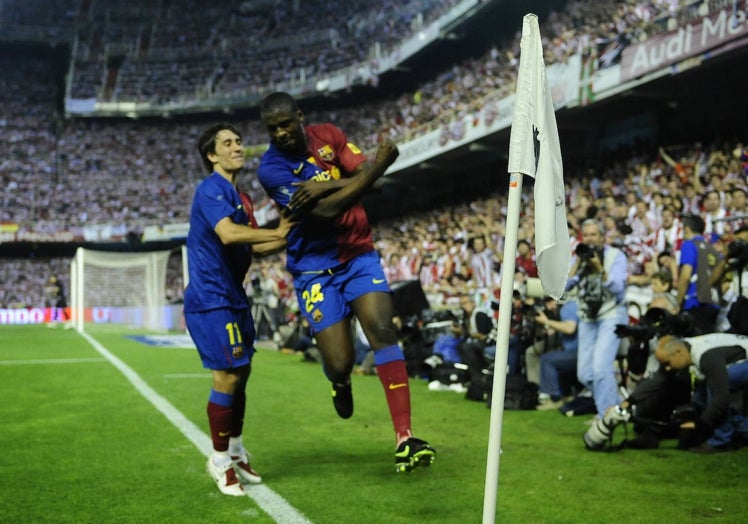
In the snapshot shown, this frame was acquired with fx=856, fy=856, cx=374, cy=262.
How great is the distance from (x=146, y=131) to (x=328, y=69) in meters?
13.1

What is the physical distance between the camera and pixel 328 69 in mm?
43062

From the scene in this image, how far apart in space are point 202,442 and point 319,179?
7.99ft

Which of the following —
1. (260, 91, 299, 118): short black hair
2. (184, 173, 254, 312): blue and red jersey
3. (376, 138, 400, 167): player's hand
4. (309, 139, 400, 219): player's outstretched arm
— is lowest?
(184, 173, 254, 312): blue and red jersey

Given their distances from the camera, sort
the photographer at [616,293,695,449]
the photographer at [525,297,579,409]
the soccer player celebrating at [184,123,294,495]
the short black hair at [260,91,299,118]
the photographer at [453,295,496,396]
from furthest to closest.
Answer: the photographer at [453,295,496,396], the photographer at [525,297,579,409], the photographer at [616,293,695,449], the short black hair at [260,91,299,118], the soccer player celebrating at [184,123,294,495]

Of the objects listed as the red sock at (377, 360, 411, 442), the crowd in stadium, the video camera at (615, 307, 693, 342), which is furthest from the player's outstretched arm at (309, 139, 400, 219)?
the crowd in stadium

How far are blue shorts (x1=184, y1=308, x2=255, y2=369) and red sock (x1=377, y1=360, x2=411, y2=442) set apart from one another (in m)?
0.86

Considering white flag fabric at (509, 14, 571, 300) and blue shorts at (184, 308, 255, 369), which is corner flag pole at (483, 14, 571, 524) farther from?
blue shorts at (184, 308, 255, 369)

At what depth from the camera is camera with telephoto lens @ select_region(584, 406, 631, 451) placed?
239 inches

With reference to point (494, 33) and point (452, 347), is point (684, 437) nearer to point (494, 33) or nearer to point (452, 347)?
point (452, 347)

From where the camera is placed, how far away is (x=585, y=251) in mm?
7238

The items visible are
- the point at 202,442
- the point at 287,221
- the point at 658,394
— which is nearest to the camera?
the point at 287,221

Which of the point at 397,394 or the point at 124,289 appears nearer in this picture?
the point at 397,394

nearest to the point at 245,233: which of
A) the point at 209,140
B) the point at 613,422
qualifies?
the point at 209,140

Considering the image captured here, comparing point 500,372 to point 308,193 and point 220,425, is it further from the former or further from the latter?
point 220,425
